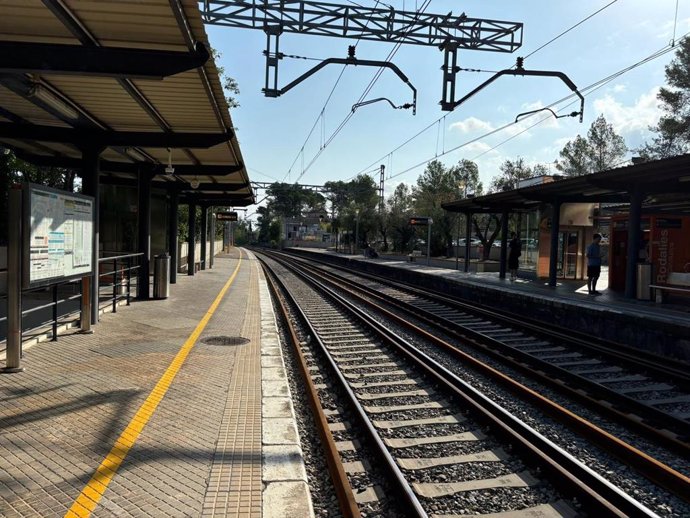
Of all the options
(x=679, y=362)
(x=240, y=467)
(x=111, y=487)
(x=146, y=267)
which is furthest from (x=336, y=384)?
(x=146, y=267)

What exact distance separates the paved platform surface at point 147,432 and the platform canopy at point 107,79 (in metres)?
3.59

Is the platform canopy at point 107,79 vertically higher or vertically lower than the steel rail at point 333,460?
higher

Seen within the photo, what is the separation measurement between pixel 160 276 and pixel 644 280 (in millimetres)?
12750

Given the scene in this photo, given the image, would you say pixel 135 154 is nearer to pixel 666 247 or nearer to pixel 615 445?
pixel 615 445

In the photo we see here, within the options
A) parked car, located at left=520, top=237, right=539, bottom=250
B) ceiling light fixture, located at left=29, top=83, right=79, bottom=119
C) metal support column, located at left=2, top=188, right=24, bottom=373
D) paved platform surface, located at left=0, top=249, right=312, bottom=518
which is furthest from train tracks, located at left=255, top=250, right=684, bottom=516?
parked car, located at left=520, top=237, right=539, bottom=250

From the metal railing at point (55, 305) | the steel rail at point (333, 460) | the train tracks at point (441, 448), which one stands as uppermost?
the metal railing at point (55, 305)

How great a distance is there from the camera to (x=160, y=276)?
13.3 metres

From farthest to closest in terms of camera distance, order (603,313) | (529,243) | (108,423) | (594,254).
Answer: (529,243)
(594,254)
(603,313)
(108,423)

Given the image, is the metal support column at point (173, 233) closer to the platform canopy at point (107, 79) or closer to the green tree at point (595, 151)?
the platform canopy at point (107, 79)

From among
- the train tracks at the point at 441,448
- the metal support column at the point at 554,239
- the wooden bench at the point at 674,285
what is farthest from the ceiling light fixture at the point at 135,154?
the metal support column at the point at 554,239

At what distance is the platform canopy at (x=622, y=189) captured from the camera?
1184cm

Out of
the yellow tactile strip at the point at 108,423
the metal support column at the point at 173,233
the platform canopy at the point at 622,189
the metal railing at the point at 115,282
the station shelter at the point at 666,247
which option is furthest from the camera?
the metal support column at the point at 173,233

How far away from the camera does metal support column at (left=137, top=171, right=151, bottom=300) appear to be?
12.8m

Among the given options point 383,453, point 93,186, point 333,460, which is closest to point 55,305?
point 93,186
